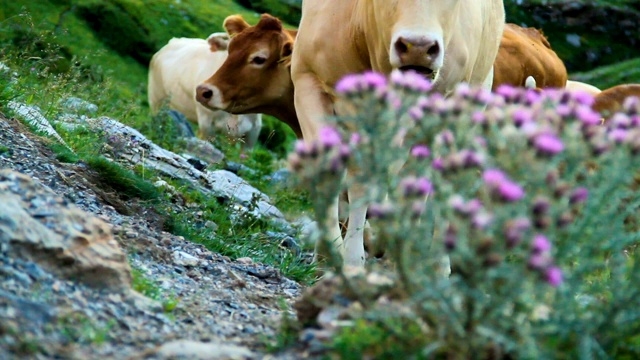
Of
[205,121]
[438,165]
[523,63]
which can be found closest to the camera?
[438,165]

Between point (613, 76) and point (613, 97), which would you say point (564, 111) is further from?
point (613, 76)

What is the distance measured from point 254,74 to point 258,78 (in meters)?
0.07

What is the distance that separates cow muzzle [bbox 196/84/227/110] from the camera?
1198cm

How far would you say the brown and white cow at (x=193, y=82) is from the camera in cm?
1712

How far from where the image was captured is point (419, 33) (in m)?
6.48

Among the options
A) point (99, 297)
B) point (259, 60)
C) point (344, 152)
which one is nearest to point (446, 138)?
point (344, 152)

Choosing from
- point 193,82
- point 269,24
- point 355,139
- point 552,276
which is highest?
point 355,139

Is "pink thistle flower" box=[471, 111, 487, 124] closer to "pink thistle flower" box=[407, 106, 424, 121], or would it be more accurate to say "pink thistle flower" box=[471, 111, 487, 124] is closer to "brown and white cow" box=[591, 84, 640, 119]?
"pink thistle flower" box=[407, 106, 424, 121]

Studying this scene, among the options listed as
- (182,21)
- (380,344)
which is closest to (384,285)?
(380,344)

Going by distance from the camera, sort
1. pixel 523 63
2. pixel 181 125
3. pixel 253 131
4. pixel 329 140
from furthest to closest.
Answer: pixel 253 131 → pixel 181 125 → pixel 523 63 → pixel 329 140

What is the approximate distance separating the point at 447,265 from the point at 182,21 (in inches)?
1074

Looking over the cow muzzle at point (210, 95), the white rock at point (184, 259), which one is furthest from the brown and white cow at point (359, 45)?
the cow muzzle at point (210, 95)

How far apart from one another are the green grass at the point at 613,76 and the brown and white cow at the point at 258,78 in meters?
26.2

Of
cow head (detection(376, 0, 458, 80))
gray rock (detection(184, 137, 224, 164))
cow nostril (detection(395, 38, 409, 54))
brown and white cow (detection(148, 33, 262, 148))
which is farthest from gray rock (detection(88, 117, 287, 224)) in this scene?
brown and white cow (detection(148, 33, 262, 148))
